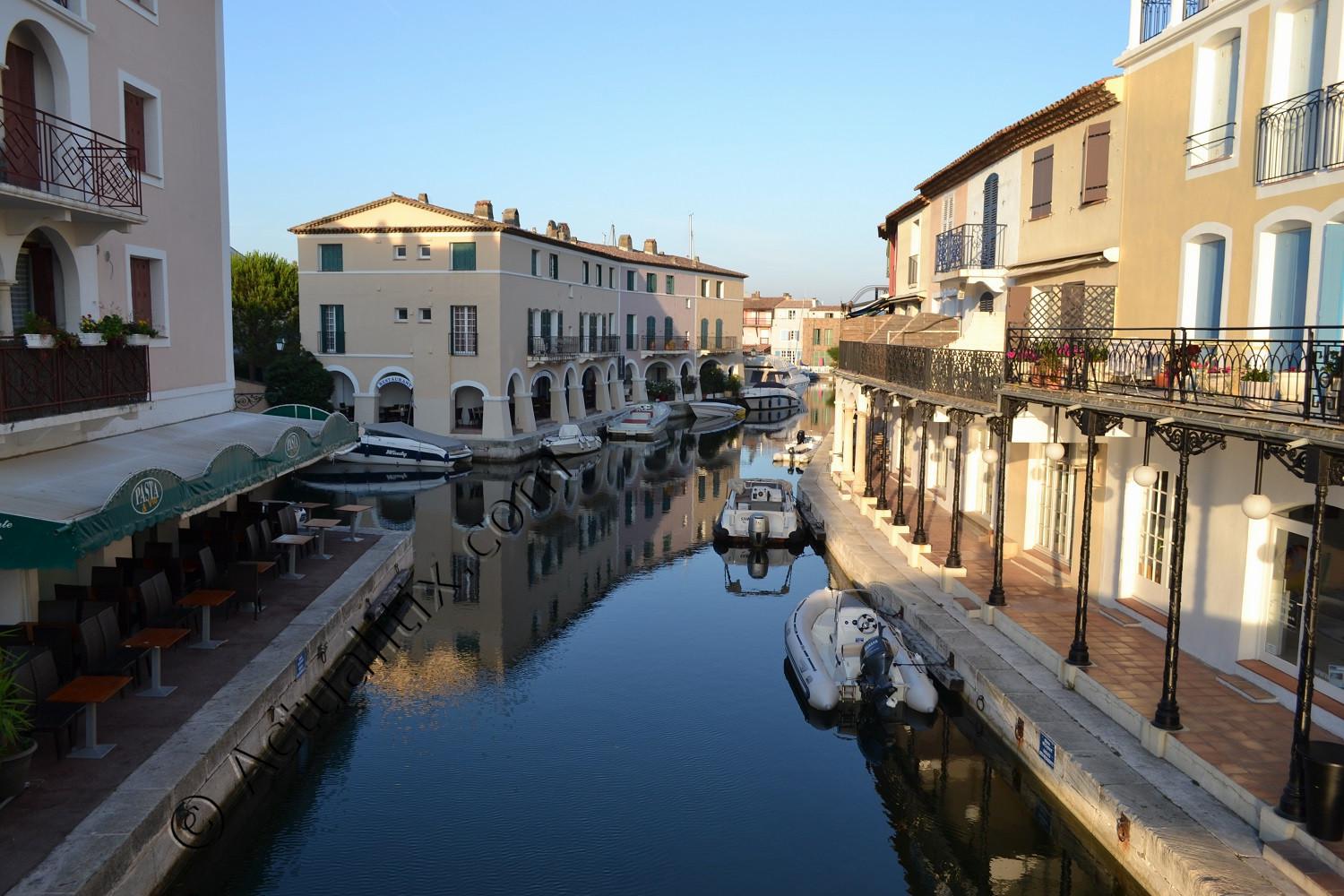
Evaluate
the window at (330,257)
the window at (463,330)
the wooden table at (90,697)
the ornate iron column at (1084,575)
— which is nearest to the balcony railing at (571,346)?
the window at (463,330)

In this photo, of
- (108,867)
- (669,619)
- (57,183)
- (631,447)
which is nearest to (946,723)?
(669,619)

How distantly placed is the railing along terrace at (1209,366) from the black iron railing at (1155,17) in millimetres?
4420

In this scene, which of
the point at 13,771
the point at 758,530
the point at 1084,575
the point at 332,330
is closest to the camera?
the point at 13,771

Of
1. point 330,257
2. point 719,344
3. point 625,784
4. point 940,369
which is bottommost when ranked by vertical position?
point 625,784

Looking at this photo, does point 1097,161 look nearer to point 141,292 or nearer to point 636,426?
point 141,292

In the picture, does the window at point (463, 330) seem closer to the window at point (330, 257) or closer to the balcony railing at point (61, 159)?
the window at point (330, 257)

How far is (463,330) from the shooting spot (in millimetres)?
40781

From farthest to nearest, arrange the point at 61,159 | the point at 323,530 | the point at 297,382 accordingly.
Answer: the point at 297,382 → the point at 323,530 → the point at 61,159

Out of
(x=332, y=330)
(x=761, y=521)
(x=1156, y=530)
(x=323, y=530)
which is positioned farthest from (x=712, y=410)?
(x=1156, y=530)

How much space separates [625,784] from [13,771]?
6.49m

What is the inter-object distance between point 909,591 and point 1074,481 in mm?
3490

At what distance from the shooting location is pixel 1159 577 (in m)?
14.6

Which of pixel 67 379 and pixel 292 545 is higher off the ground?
pixel 67 379

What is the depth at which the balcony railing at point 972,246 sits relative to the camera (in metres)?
21.2
